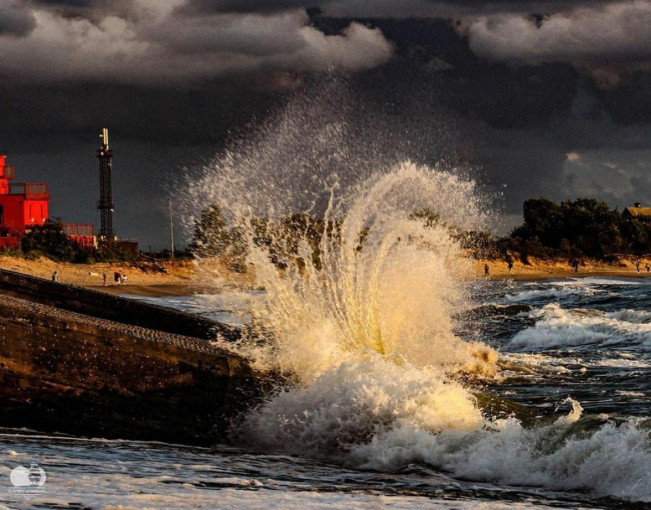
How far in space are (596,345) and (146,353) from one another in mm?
14187

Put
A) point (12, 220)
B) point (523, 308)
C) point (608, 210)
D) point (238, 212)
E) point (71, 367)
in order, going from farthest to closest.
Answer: point (608, 210)
point (12, 220)
point (523, 308)
point (238, 212)
point (71, 367)

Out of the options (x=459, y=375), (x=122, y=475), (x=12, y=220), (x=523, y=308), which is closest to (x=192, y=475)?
(x=122, y=475)

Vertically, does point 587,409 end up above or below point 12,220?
below

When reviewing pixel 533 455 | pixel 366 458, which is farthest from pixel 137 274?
pixel 533 455

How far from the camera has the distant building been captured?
323 feet

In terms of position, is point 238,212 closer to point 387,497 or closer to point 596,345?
point 387,497

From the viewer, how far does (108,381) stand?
7332 millimetres

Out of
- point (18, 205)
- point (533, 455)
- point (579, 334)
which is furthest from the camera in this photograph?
point (18, 205)

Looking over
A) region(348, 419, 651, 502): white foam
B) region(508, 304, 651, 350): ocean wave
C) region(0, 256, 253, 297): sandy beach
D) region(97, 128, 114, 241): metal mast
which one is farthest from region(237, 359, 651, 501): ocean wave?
region(97, 128, 114, 241): metal mast

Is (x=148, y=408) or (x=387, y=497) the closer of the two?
(x=387, y=497)

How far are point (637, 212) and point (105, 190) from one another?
65510mm

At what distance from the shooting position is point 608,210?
94.6 meters

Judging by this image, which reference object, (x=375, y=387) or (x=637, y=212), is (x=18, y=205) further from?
(x=637, y=212)

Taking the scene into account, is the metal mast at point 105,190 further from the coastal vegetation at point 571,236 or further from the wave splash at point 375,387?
the wave splash at point 375,387
